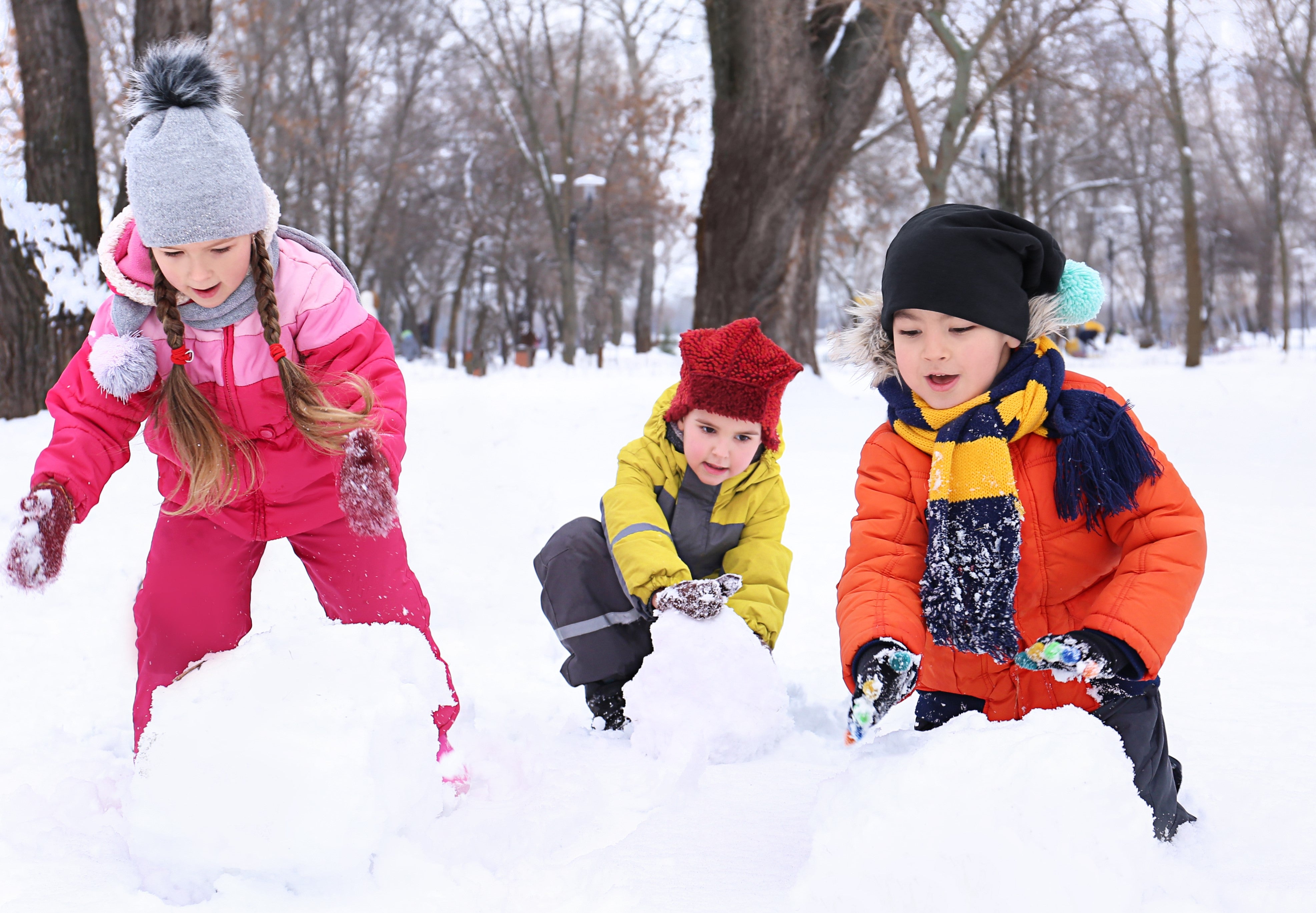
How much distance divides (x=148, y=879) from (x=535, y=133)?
17566mm

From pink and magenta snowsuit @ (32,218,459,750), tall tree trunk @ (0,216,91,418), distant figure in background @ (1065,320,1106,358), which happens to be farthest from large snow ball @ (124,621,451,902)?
distant figure in background @ (1065,320,1106,358)

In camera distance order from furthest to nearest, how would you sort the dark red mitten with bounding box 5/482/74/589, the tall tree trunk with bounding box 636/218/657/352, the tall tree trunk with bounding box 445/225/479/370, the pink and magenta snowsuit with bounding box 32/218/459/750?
the tall tree trunk with bounding box 636/218/657/352 < the tall tree trunk with bounding box 445/225/479/370 < the pink and magenta snowsuit with bounding box 32/218/459/750 < the dark red mitten with bounding box 5/482/74/589

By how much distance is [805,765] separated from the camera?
6.43 feet

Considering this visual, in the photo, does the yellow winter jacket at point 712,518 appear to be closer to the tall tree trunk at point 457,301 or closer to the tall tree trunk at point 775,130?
the tall tree trunk at point 775,130

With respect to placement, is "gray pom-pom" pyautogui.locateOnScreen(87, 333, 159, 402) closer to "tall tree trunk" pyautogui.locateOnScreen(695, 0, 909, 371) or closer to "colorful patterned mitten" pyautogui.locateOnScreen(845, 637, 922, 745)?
"colorful patterned mitten" pyautogui.locateOnScreen(845, 637, 922, 745)

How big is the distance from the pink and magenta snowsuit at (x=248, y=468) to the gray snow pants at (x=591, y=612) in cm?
37

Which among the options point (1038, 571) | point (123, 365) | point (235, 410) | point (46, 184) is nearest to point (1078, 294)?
point (1038, 571)

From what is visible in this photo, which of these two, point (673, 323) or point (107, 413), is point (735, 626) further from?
point (673, 323)

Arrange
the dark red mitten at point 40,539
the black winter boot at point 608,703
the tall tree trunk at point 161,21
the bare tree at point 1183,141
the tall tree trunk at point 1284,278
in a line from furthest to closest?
the tall tree trunk at point 1284,278 → the bare tree at point 1183,141 → the tall tree trunk at point 161,21 → the black winter boot at point 608,703 → the dark red mitten at point 40,539

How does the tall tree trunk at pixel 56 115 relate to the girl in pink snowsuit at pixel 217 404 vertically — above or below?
above

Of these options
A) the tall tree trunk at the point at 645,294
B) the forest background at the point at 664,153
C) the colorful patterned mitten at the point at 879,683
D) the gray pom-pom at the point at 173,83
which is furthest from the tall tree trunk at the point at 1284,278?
the gray pom-pom at the point at 173,83

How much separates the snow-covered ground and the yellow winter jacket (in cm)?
33

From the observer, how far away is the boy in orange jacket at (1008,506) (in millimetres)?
1596

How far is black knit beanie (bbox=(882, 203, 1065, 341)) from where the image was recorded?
168cm
